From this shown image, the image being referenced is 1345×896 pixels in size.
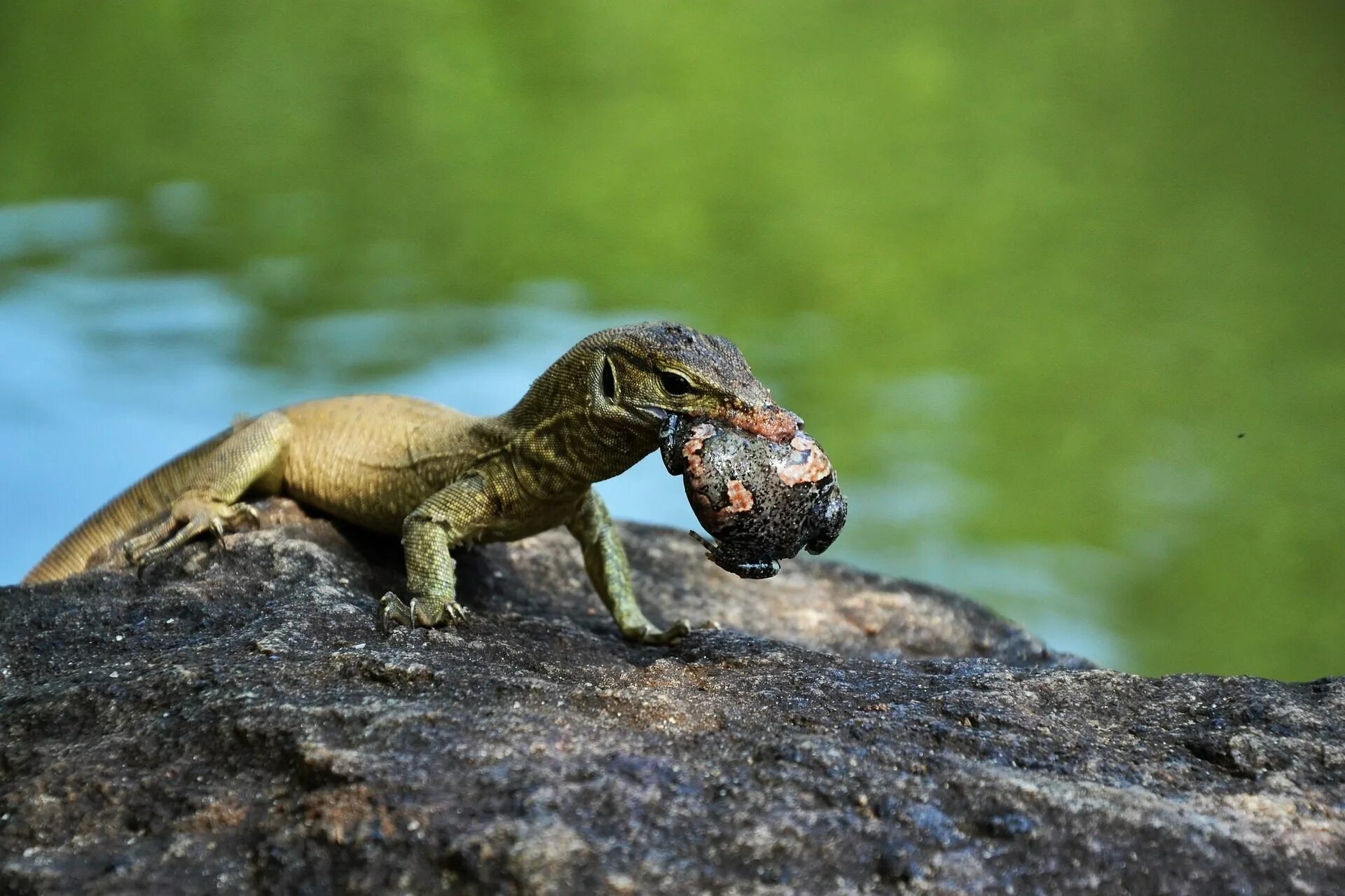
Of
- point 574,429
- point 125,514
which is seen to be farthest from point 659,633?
point 125,514

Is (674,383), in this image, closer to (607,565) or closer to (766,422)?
(766,422)

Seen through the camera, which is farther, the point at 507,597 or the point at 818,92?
the point at 818,92

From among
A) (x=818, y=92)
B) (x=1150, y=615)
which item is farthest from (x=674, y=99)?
(x=1150, y=615)

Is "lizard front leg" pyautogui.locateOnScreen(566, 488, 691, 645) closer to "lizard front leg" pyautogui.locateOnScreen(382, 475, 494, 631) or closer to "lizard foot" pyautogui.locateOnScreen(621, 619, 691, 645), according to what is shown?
"lizard foot" pyautogui.locateOnScreen(621, 619, 691, 645)

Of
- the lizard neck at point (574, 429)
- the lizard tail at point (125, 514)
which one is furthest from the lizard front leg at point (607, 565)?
the lizard tail at point (125, 514)

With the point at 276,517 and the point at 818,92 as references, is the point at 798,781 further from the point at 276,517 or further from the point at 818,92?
the point at 818,92

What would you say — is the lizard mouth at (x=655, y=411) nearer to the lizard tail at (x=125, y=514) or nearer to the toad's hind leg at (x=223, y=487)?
the toad's hind leg at (x=223, y=487)
